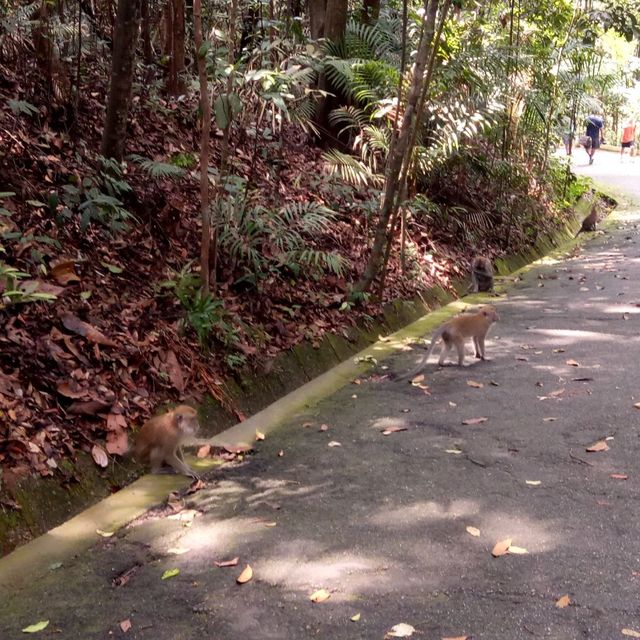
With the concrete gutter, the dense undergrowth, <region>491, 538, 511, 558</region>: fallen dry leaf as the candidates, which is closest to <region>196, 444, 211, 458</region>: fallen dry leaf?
the concrete gutter

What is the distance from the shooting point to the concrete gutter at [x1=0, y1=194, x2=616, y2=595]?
4086 millimetres

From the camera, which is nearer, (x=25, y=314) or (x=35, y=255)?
(x=25, y=314)

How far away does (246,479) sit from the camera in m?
5.25

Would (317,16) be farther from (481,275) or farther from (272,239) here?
(272,239)

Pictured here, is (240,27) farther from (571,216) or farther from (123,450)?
(571,216)

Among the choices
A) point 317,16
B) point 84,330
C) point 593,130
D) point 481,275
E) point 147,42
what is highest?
point 317,16

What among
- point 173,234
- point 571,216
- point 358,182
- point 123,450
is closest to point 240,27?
point 358,182

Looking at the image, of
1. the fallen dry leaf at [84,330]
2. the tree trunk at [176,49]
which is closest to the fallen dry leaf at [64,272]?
the fallen dry leaf at [84,330]

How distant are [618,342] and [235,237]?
14.3 feet

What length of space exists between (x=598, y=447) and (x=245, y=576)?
2.89m

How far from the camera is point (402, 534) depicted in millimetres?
4363

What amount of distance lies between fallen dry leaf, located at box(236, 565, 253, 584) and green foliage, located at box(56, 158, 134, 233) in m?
3.97

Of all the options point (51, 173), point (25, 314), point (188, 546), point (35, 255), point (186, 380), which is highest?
point (51, 173)

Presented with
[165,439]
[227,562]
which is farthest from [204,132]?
[227,562]
